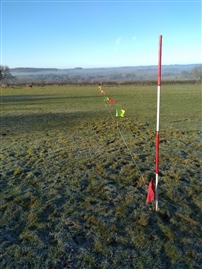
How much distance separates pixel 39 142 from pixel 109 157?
385cm

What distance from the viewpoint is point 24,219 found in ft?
15.2

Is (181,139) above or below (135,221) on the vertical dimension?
above

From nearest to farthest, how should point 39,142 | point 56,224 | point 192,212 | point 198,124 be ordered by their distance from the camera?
point 56,224 → point 192,212 → point 39,142 → point 198,124

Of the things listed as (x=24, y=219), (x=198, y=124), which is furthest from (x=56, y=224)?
(x=198, y=124)

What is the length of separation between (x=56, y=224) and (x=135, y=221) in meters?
1.48

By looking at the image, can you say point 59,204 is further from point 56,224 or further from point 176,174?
point 176,174

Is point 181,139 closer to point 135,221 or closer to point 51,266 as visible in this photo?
point 135,221

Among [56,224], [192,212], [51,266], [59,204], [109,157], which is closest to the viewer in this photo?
[51,266]

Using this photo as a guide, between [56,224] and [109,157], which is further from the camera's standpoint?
[109,157]

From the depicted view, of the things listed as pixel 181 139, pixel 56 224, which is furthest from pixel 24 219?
pixel 181 139

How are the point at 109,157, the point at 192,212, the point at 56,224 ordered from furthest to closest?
the point at 109,157, the point at 192,212, the point at 56,224

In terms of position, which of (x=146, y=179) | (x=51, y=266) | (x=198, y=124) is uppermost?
(x=198, y=124)

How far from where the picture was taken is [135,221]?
4.53 m

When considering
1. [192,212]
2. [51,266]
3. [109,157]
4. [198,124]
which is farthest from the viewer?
[198,124]
